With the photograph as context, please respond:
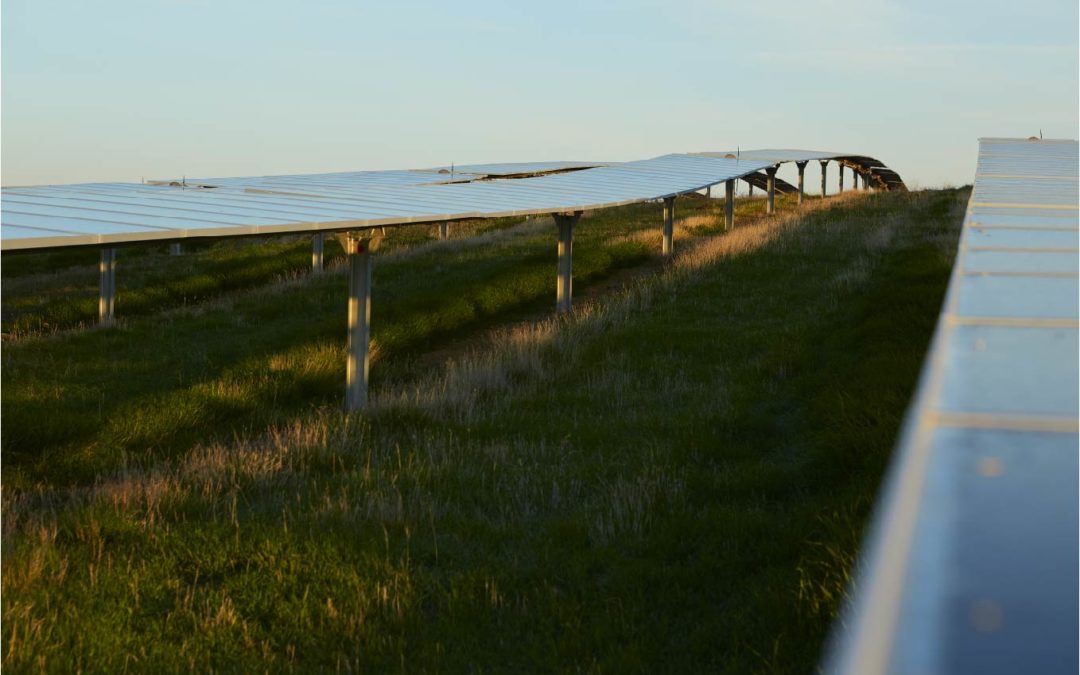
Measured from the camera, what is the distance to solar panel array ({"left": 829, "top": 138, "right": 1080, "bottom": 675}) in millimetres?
1467

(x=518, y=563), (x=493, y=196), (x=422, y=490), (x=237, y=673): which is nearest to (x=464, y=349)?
(x=493, y=196)

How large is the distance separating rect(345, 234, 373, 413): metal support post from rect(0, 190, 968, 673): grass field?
40cm

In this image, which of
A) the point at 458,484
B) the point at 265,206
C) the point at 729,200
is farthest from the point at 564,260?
the point at 729,200

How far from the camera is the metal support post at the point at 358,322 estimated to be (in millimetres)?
12570

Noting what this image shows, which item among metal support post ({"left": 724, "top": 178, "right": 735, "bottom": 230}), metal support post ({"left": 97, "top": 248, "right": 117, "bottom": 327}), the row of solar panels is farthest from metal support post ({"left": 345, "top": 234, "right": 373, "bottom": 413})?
metal support post ({"left": 724, "top": 178, "right": 735, "bottom": 230})

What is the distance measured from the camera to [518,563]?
6.66m

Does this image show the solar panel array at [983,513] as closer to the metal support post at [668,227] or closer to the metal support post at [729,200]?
the metal support post at [668,227]

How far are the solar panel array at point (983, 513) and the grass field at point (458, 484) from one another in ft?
7.69

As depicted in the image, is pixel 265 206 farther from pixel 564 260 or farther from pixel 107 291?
pixel 564 260

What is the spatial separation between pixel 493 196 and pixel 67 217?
10160 mm

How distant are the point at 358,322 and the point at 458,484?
4.87 m

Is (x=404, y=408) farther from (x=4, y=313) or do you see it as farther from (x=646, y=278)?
(x=4, y=313)

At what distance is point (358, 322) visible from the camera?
12711 millimetres

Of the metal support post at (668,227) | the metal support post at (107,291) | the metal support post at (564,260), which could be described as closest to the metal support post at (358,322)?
the metal support post at (564,260)
